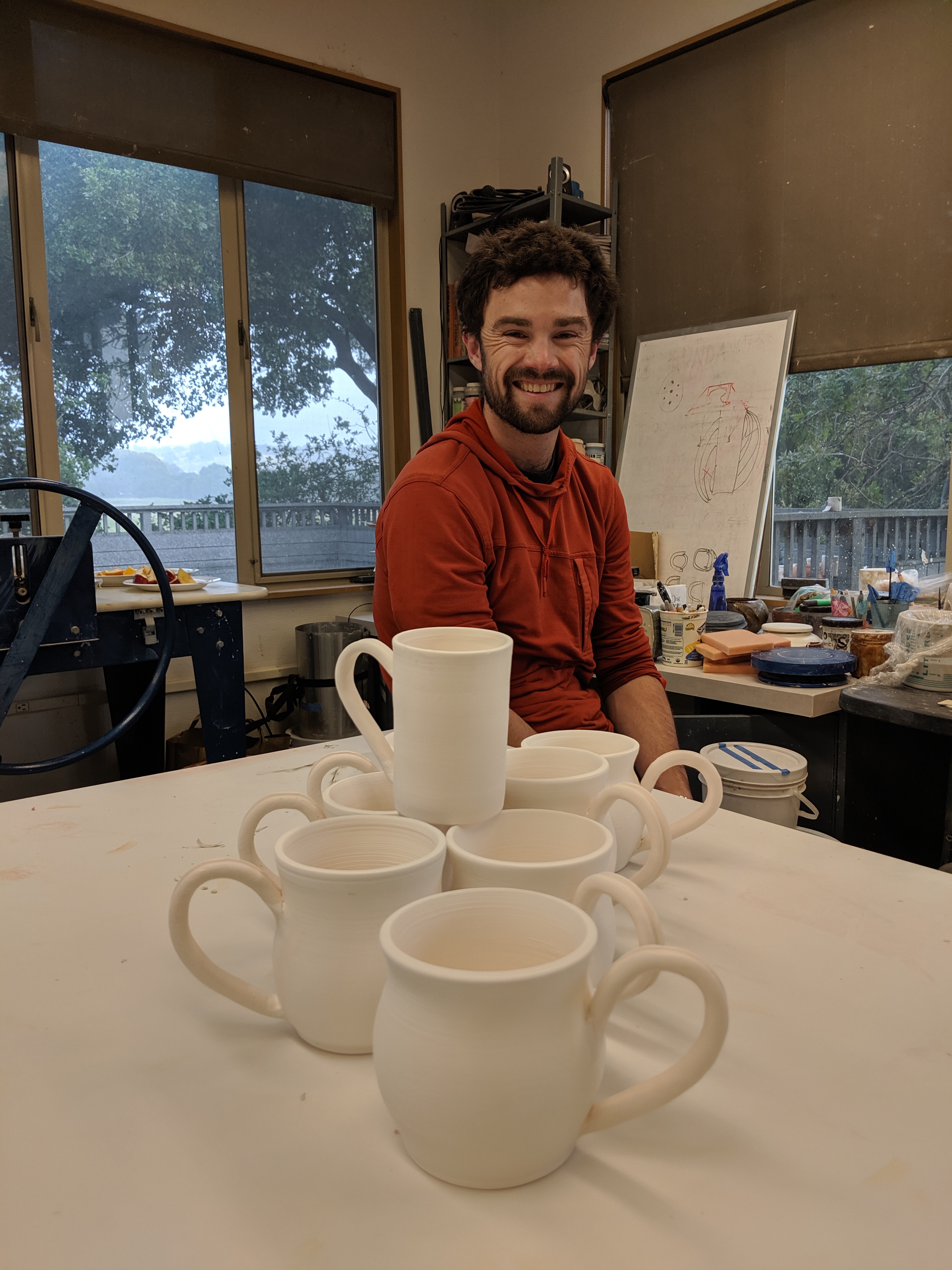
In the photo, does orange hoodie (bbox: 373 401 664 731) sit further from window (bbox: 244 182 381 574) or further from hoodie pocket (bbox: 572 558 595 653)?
window (bbox: 244 182 381 574)

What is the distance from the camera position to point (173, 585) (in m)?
2.39

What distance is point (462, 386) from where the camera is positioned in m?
3.78

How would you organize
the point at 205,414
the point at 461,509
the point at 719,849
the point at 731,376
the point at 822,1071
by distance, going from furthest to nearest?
the point at 205,414 → the point at 731,376 → the point at 461,509 → the point at 719,849 → the point at 822,1071

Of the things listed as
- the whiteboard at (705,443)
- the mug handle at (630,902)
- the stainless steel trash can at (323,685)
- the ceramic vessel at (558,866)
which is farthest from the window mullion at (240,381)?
the mug handle at (630,902)

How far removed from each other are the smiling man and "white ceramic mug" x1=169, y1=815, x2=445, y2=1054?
73 centimetres

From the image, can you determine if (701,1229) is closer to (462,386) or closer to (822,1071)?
(822,1071)

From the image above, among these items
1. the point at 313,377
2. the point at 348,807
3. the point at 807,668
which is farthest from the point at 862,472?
the point at 348,807

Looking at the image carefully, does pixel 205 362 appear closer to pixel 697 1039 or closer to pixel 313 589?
pixel 313 589

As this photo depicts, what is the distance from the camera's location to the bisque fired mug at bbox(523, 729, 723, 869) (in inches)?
29.4

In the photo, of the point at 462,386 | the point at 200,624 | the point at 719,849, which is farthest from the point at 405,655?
the point at 462,386

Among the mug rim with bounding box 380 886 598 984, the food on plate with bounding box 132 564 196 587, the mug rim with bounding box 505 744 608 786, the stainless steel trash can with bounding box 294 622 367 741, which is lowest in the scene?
the stainless steel trash can with bounding box 294 622 367 741

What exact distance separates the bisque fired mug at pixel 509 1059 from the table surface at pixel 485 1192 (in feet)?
0.09

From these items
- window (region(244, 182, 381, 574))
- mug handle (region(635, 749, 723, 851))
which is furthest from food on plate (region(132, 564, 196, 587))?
mug handle (region(635, 749, 723, 851))

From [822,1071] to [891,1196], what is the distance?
0.32 feet
